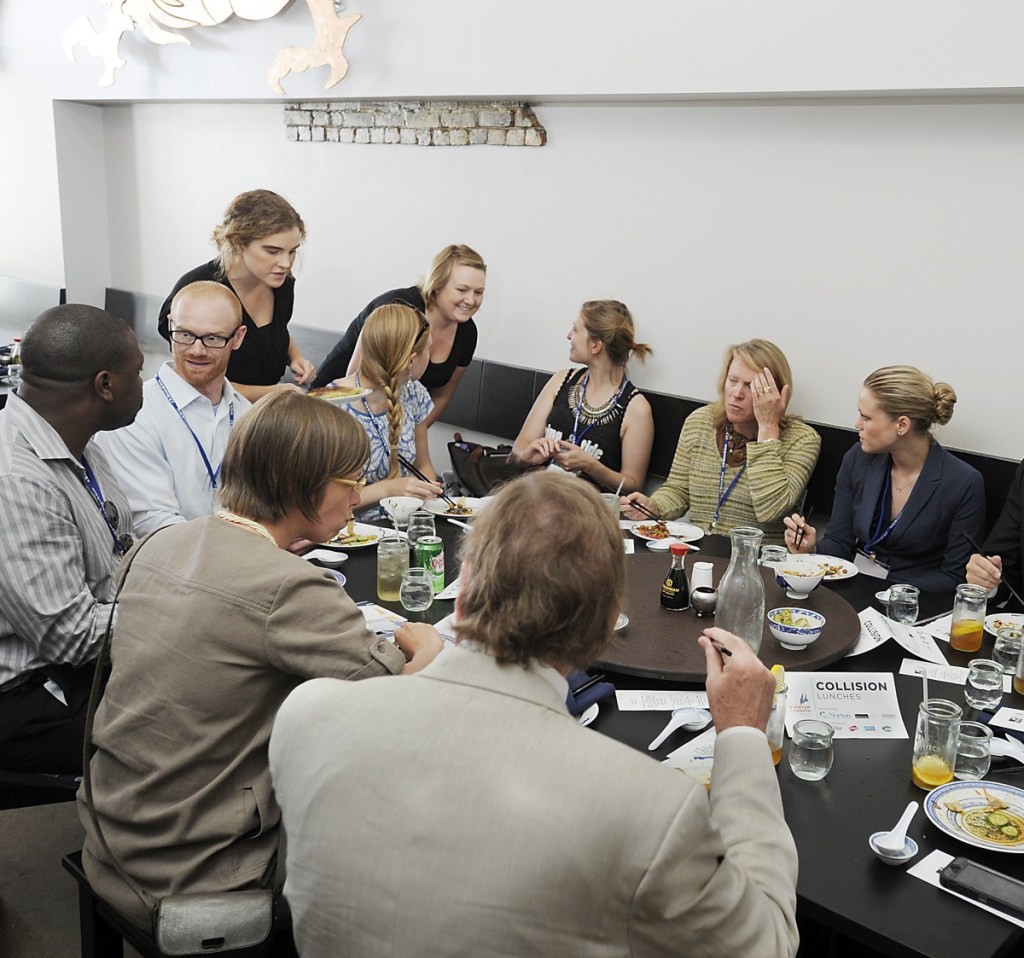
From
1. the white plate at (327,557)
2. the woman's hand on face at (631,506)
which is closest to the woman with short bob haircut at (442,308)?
the woman's hand on face at (631,506)

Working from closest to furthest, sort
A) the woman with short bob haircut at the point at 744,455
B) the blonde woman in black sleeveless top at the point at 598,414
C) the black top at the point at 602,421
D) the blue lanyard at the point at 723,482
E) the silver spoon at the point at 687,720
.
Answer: the silver spoon at the point at 687,720, the woman with short bob haircut at the point at 744,455, the blue lanyard at the point at 723,482, the blonde woman in black sleeveless top at the point at 598,414, the black top at the point at 602,421

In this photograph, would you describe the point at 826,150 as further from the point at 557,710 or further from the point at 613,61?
the point at 557,710

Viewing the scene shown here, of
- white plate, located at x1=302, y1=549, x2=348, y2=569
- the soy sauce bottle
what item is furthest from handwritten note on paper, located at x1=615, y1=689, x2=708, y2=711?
white plate, located at x1=302, y1=549, x2=348, y2=569

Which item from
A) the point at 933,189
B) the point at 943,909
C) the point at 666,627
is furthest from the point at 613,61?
the point at 943,909

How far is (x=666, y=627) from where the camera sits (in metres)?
2.53

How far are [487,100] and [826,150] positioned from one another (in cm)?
172

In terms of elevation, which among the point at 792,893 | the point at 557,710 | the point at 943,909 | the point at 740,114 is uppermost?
the point at 740,114

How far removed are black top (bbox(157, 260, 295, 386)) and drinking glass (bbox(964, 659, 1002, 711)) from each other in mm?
3113

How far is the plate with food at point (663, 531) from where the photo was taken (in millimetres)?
3318

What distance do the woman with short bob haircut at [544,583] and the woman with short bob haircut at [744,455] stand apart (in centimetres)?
218

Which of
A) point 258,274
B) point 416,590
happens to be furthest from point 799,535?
point 258,274

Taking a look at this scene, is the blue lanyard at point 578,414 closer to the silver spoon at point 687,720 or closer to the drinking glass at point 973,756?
the silver spoon at point 687,720

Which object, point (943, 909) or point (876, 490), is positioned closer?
point (943, 909)

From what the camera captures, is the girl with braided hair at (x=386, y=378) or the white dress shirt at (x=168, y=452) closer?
the white dress shirt at (x=168, y=452)
